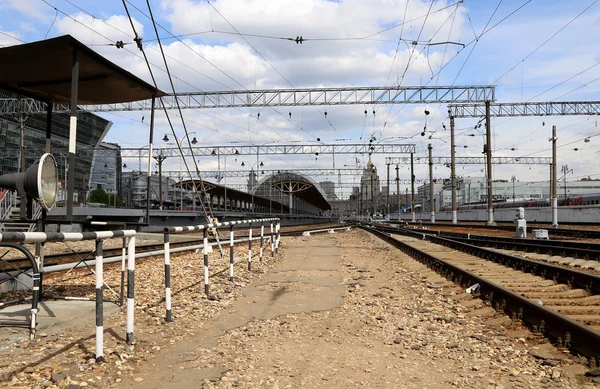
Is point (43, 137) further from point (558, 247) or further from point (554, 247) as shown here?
point (558, 247)

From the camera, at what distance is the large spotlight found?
648cm

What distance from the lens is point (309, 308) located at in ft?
27.8

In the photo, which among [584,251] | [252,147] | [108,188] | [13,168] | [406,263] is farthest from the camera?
[108,188]

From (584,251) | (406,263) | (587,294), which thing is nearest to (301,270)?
(406,263)

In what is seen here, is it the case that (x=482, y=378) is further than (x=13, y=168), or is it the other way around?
(x=13, y=168)

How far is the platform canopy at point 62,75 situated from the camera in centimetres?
658

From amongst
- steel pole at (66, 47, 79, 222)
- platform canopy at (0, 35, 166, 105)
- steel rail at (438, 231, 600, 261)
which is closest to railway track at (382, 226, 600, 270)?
steel rail at (438, 231, 600, 261)

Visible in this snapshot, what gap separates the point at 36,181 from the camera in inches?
255

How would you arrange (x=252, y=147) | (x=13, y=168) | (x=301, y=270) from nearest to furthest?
1. (x=301, y=270)
2. (x=252, y=147)
3. (x=13, y=168)

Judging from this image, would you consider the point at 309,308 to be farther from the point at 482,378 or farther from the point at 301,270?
the point at 301,270

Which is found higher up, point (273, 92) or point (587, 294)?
point (273, 92)

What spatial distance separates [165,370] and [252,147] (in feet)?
159

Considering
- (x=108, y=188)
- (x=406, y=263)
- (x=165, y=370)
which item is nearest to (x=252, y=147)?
(x=406, y=263)

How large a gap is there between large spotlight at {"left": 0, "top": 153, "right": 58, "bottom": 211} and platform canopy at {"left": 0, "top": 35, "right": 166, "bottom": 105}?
1330mm
